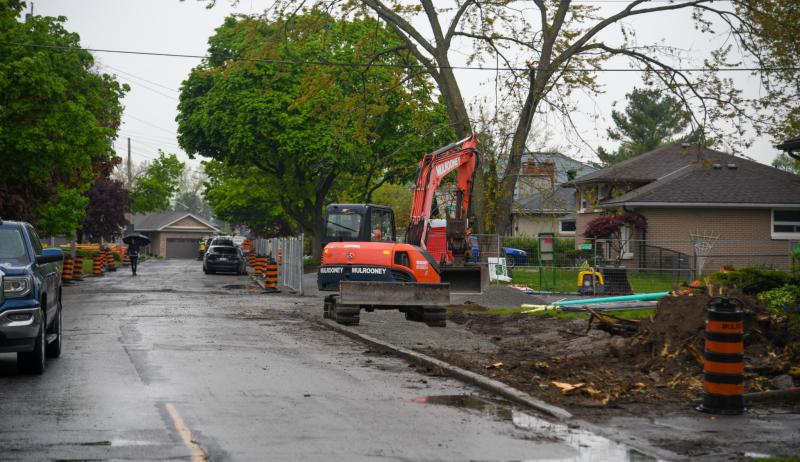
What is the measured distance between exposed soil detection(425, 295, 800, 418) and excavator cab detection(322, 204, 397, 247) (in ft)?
29.1

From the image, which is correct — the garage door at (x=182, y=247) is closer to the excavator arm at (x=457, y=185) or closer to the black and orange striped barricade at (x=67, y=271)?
the black and orange striped barricade at (x=67, y=271)

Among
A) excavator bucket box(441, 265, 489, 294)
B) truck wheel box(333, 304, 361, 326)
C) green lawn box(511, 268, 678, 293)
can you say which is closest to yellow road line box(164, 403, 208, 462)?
truck wheel box(333, 304, 361, 326)

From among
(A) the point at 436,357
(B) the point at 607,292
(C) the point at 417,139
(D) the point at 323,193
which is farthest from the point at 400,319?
(D) the point at 323,193

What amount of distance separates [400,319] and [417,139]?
28717 millimetres

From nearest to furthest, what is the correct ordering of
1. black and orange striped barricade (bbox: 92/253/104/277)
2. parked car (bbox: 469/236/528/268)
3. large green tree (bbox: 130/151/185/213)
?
parked car (bbox: 469/236/528/268), black and orange striped barricade (bbox: 92/253/104/277), large green tree (bbox: 130/151/185/213)

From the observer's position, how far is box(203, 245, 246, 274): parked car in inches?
1997

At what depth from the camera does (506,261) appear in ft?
116

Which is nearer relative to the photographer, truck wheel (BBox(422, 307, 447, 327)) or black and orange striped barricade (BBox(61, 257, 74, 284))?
truck wheel (BBox(422, 307, 447, 327))

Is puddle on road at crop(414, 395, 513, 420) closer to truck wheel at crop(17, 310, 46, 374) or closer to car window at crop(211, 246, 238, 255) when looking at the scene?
truck wheel at crop(17, 310, 46, 374)

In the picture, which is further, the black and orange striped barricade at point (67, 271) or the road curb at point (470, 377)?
the black and orange striped barricade at point (67, 271)

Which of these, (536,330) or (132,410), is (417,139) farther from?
(132,410)

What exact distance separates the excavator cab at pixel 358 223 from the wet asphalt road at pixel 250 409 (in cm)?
714

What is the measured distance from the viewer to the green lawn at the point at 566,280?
31578 millimetres

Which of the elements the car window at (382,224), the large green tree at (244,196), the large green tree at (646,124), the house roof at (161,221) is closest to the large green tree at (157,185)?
the house roof at (161,221)
